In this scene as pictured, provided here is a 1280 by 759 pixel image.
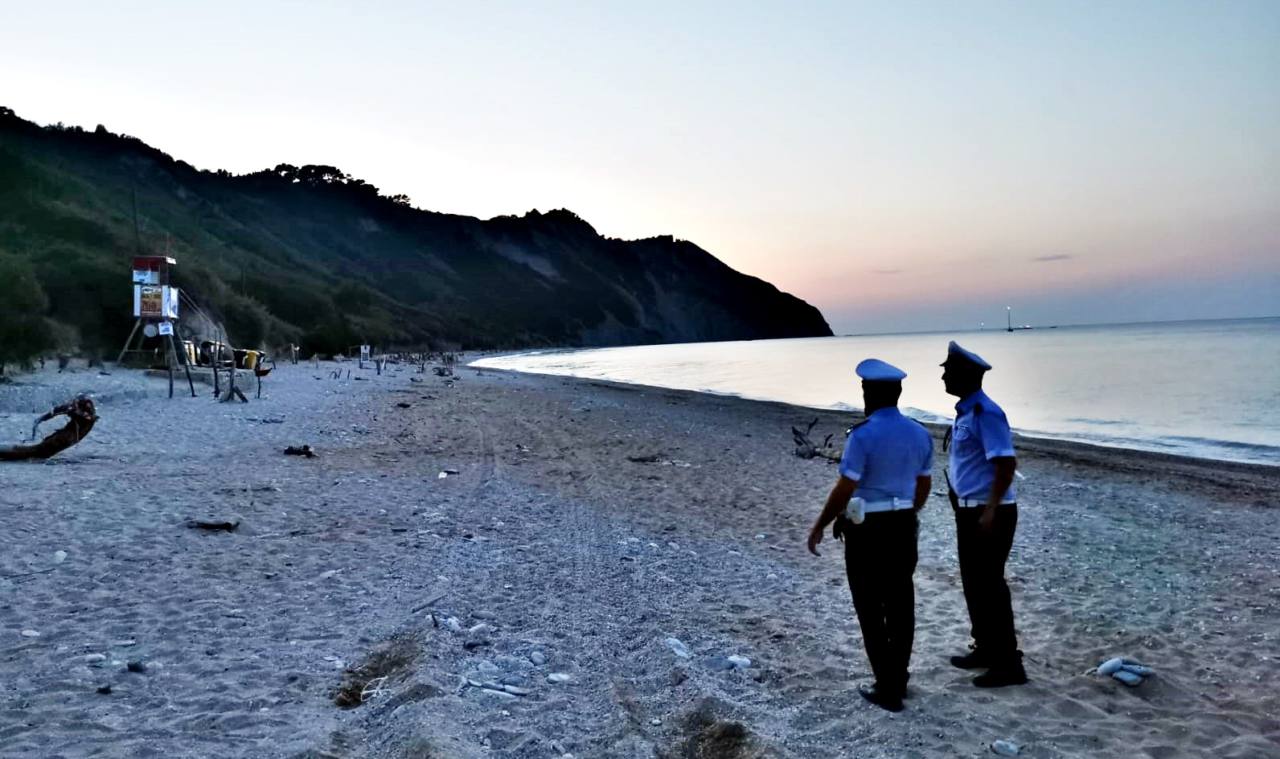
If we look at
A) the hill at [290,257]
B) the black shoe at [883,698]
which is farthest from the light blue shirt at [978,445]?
the hill at [290,257]

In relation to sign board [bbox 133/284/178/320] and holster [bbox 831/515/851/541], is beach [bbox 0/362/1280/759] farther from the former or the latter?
sign board [bbox 133/284/178/320]

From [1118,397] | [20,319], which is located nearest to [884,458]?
[20,319]

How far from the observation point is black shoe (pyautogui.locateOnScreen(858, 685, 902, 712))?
450cm

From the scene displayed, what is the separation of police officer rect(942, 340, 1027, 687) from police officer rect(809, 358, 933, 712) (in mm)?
356

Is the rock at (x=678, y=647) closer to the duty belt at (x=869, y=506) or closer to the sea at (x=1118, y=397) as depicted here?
the duty belt at (x=869, y=506)

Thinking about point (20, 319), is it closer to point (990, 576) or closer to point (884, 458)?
point (884, 458)

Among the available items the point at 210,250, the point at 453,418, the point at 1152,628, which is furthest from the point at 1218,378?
the point at 210,250

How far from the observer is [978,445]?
458cm

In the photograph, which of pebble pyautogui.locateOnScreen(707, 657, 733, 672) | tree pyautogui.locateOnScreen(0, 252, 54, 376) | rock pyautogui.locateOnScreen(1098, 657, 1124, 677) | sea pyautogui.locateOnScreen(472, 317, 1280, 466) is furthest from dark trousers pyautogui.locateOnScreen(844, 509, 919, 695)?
tree pyautogui.locateOnScreen(0, 252, 54, 376)

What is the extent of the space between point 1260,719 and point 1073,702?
94 cm

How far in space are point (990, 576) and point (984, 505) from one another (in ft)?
1.39

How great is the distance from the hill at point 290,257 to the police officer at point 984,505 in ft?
98.2

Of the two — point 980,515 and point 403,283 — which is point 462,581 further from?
point 403,283

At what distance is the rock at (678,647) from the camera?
5370 millimetres
